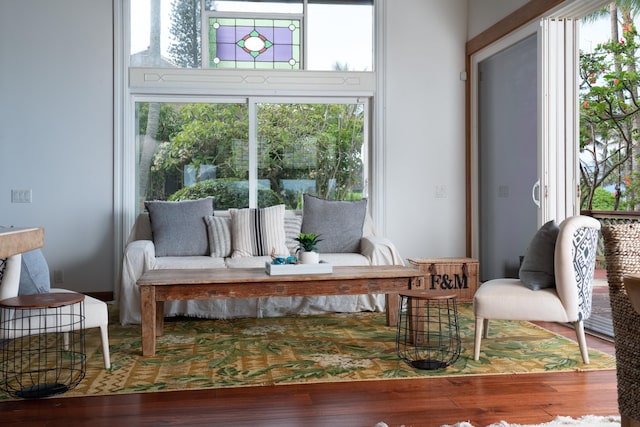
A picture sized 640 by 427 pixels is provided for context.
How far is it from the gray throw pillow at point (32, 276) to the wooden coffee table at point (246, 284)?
0.53 metres

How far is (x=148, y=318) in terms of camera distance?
3607mm

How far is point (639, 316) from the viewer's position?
1804mm

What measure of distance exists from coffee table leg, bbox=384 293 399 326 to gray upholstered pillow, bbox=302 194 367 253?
844mm

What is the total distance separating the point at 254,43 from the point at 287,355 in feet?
11.0

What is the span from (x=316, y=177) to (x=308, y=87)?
0.87 m

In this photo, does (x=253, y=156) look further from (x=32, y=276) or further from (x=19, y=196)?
(x=32, y=276)

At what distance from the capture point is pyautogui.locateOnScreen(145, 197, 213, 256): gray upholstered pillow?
5.04 m

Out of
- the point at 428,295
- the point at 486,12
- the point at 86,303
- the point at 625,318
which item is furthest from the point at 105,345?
the point at 486,12

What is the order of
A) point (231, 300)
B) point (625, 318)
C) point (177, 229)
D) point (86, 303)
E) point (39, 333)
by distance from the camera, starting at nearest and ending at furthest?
point (625, 318) → point (39, 333) → point (86, 303) → point (231, 300) → point (177, 229)

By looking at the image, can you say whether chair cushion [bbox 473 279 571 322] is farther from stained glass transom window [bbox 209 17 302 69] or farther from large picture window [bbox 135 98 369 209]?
stained glass transom window [bbox 209 17 302 69]

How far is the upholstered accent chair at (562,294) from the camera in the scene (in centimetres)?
347

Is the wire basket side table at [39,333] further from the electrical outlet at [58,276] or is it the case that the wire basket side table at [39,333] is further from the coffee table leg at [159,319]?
the electrical outlet at [58,276]

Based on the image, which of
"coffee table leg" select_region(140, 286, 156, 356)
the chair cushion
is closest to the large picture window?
"coffee table leg" select_region(140, 286, 156, 356)

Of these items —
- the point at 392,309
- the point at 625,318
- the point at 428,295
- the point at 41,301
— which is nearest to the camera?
the point at 625,318
